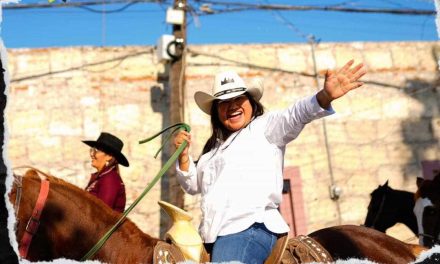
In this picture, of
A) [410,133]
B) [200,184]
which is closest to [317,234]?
[200,184]

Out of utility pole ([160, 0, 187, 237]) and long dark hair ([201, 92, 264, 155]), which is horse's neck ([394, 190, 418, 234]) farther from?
long dark hair ([201, 92, 264, 155])

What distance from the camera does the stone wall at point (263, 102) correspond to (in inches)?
353

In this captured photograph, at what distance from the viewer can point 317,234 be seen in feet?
11.1

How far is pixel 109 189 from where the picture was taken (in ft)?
13.9

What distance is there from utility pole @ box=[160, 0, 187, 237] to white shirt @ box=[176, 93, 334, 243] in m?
5.57

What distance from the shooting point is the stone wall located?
8.98 meters

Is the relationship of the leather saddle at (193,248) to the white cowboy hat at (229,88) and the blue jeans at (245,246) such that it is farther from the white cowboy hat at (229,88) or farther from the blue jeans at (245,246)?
the white cowboy hat at (229,88)

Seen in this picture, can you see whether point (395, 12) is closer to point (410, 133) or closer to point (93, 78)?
point (410, 133)

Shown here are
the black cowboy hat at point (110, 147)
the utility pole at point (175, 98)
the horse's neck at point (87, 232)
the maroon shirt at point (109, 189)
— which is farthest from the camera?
the utility pole at point (175, 98)

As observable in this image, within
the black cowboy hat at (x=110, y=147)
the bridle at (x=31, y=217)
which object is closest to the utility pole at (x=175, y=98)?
the black cowboy hat at (x=110, y=147)

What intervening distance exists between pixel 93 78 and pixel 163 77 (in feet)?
3.99


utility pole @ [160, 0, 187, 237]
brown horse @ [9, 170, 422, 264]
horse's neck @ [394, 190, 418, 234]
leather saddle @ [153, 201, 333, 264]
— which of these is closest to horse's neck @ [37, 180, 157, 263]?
brown horse @ [9, 170, 422, 264]

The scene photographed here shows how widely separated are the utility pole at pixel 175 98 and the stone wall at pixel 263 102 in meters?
0.19

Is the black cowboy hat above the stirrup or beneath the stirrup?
above
